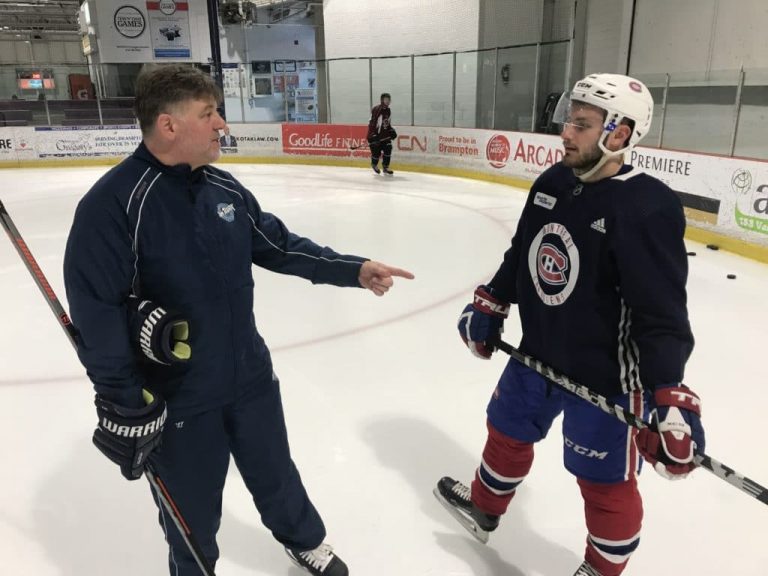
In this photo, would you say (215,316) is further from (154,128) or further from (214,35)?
(214,35)

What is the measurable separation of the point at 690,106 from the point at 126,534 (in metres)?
9.17

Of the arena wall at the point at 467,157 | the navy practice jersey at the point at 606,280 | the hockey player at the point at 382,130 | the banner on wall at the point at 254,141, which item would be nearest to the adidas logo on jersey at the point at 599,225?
the navy practice jersey at the point at 606,280

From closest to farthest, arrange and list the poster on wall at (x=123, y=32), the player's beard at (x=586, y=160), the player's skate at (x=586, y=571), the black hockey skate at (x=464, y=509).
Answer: the player's beard at (x=586, y=160) < the player's skate at (x=586, y=571) < the black hockey skate at (x=464, y=509) < the poster on wall at (x=123, y=32)

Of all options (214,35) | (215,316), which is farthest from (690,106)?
(214,35)

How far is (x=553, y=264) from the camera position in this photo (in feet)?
4.87

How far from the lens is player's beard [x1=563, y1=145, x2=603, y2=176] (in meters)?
1.39

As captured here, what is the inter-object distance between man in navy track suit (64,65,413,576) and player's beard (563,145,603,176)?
77cm

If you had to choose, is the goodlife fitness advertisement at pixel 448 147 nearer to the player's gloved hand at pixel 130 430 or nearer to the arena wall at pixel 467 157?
the arena wall at pixel 467 157

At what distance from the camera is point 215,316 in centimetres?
135

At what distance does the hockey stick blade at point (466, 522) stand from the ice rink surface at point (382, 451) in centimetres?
3

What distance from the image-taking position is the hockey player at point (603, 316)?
1.29 m

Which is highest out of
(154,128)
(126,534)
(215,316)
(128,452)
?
(154,128)

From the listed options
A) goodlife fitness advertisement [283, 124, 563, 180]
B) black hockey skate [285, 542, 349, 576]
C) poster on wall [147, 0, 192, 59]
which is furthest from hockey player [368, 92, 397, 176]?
black hockey skate [285, 542, 349, 576]

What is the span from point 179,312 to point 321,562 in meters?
0.88
